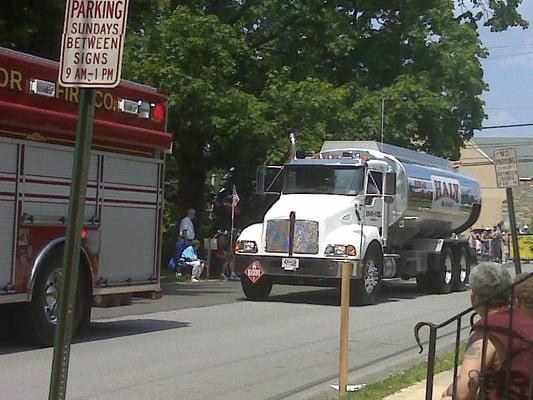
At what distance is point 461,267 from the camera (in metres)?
23.6

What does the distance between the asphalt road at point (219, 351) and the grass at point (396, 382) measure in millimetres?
368

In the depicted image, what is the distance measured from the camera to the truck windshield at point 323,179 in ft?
60.7

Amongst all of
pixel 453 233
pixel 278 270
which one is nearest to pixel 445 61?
pixel 453 233

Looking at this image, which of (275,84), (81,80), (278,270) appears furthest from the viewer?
(275,84)

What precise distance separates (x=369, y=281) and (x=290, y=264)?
1578mm

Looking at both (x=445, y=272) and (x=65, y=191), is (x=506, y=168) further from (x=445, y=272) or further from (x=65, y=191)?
(x=445, y=272)

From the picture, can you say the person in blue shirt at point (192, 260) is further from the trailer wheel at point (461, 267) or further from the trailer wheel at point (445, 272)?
the trailer wheel at point (461, 267)

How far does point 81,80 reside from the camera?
461 centimetres

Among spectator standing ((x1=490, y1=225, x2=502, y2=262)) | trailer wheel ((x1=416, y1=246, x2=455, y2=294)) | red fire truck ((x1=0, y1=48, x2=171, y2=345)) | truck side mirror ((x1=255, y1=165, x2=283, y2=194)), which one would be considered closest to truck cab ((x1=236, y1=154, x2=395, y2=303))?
truck side mirror ((x1=255, y1=165, x2=283, y2=194))

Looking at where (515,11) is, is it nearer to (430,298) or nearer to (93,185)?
(430,298)

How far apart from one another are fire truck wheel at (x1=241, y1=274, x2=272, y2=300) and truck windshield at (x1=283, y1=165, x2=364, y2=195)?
6.10 ft

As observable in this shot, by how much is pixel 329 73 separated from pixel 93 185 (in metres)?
18.9

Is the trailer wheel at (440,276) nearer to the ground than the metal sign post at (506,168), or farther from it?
nearer to the ground

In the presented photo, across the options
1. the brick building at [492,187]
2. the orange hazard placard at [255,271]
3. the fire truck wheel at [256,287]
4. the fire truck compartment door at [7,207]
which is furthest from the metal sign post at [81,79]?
the brick building at [492,187]
